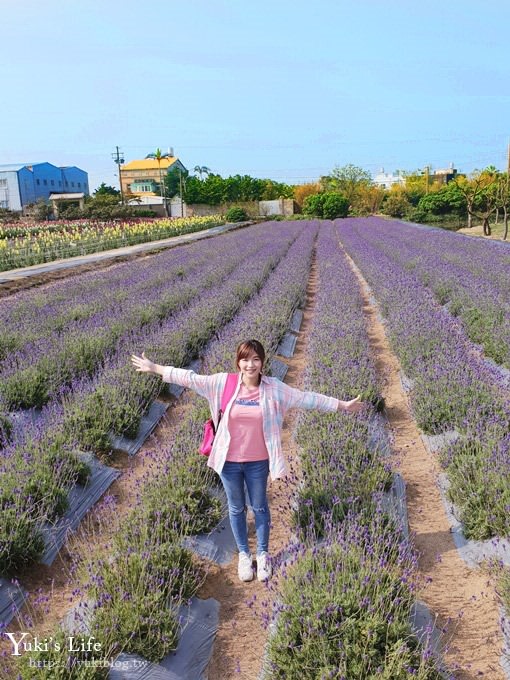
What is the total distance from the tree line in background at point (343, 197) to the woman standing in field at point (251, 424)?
26310mm

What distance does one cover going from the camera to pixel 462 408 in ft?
13.8

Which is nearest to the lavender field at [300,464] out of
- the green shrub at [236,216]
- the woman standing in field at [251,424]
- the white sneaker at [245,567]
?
the white sneaker at [245,567]

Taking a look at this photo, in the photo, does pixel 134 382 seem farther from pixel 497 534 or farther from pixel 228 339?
pixel 497 534

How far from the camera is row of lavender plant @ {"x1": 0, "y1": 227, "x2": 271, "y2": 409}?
16.0 feet

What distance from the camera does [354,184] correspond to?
7244cm

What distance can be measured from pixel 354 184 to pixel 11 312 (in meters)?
69.3

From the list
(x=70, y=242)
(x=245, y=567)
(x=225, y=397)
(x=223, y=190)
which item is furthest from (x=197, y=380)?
(x=223, y=190)

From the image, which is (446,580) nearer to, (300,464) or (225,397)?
(300,464)

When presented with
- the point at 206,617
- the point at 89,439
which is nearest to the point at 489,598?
the point at 206,617

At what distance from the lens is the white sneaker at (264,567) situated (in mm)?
2822

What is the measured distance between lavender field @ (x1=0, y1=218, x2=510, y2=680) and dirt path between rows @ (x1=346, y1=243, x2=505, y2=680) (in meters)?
0.16

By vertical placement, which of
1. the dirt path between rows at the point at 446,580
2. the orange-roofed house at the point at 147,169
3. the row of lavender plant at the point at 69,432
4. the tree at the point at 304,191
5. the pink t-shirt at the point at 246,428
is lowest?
the dirt path between rows at the point at 446,580

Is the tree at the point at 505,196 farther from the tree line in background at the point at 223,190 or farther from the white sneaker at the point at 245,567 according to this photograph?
the tree line in background at the point at 223,190

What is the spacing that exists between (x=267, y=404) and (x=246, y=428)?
16 centimetres
